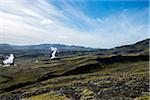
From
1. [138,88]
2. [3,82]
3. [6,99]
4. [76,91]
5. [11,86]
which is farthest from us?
[3,82]

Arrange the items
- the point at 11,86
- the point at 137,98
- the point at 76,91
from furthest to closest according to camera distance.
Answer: the point at 11,86 < the point at 76,91 < the point at 137,98

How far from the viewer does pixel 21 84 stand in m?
148

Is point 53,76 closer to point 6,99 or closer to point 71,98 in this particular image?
point 6,99

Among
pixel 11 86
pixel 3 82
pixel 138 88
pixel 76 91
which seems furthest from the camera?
pixel 3 82

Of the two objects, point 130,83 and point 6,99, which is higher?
point 130,83

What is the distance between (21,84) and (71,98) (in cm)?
6549

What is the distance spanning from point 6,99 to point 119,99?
51.2 meters

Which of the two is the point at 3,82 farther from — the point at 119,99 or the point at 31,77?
the point at 119,99

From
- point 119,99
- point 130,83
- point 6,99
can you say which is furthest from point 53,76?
point 119,99

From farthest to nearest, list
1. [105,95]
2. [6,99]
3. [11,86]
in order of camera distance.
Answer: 1. [11,86]
2. [6,99]
3. [105,95]

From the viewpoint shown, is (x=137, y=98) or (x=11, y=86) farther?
(x=11, y=86)

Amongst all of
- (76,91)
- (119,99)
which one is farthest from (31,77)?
(119,99)

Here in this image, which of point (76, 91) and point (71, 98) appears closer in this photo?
point (71, 98)

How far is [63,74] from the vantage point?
168 meters
